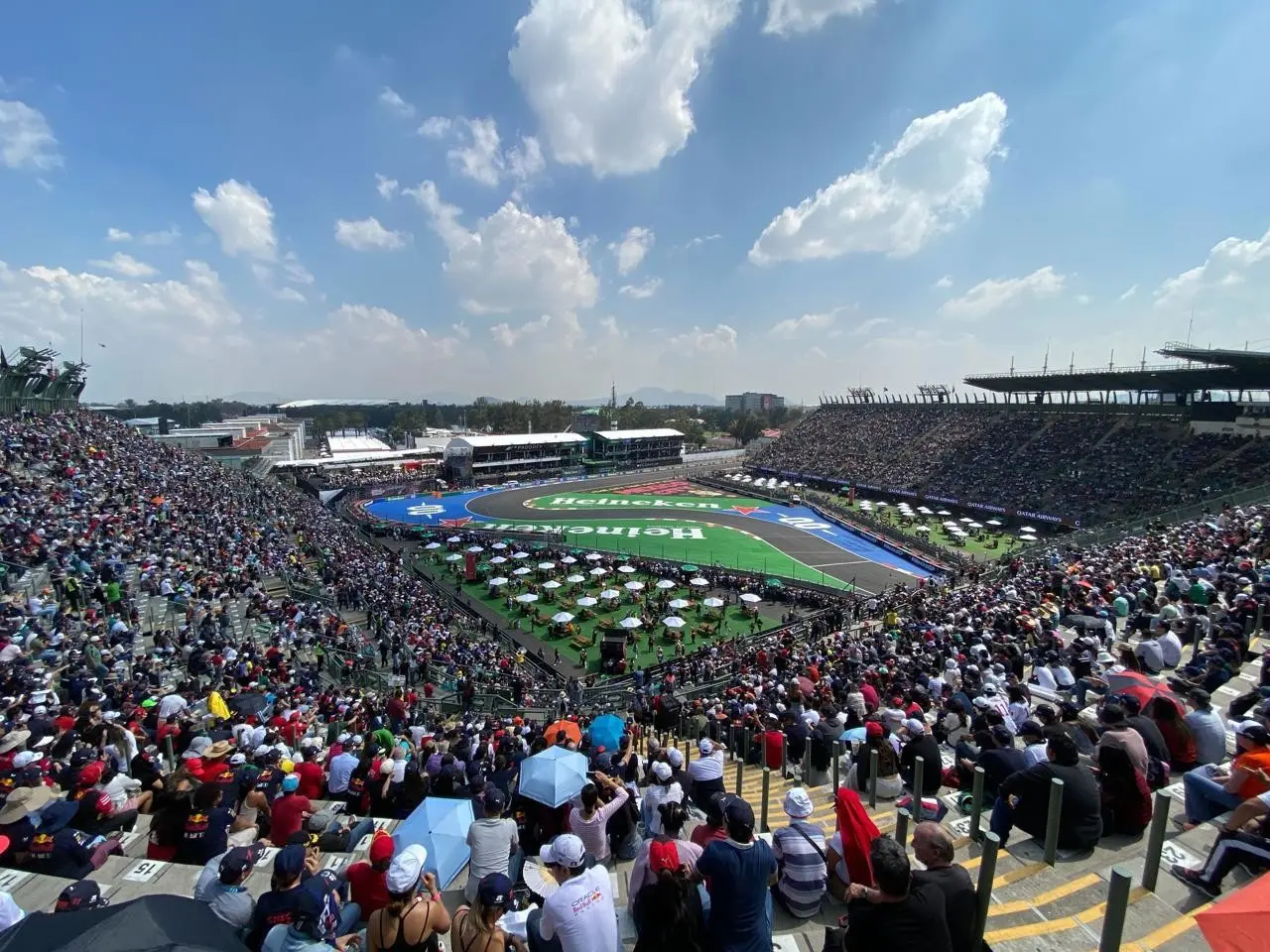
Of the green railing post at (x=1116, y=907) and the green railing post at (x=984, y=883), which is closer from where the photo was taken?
the green railing post at (x=1116, y=907)

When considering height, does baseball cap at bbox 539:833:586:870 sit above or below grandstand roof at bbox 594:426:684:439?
below

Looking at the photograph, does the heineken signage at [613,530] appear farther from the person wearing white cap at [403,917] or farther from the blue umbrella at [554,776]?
the person wearing white cap at [403,917]

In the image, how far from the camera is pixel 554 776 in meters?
7.05

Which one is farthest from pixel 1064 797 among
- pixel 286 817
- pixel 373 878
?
pixel 286 817

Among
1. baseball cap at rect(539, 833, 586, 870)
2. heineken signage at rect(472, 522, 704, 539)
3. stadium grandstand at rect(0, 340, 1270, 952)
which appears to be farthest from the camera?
heineken signage at rect(472, 522, 704, 539)

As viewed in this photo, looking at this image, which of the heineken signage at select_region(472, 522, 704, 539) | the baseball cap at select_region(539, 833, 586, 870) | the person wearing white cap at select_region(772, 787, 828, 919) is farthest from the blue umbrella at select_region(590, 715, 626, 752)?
the heineken signage at select_region(472, 522, 704, 539)

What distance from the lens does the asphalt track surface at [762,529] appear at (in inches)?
1462

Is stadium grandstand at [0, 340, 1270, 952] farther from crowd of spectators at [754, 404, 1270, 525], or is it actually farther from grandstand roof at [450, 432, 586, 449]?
grandstand roof at [450, 432, 586, 449]

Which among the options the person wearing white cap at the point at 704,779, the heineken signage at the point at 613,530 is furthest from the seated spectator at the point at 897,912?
the heineken signage at the point at 613,530

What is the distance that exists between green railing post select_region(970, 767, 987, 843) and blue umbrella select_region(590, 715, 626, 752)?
6905 millimetres

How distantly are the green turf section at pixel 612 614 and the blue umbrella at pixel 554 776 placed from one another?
17.3 meters

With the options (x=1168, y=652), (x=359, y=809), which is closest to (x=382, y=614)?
(x=359, y=809)

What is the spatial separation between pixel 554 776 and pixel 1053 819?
5066 millimetres

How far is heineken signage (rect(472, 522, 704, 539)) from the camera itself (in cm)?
4681
